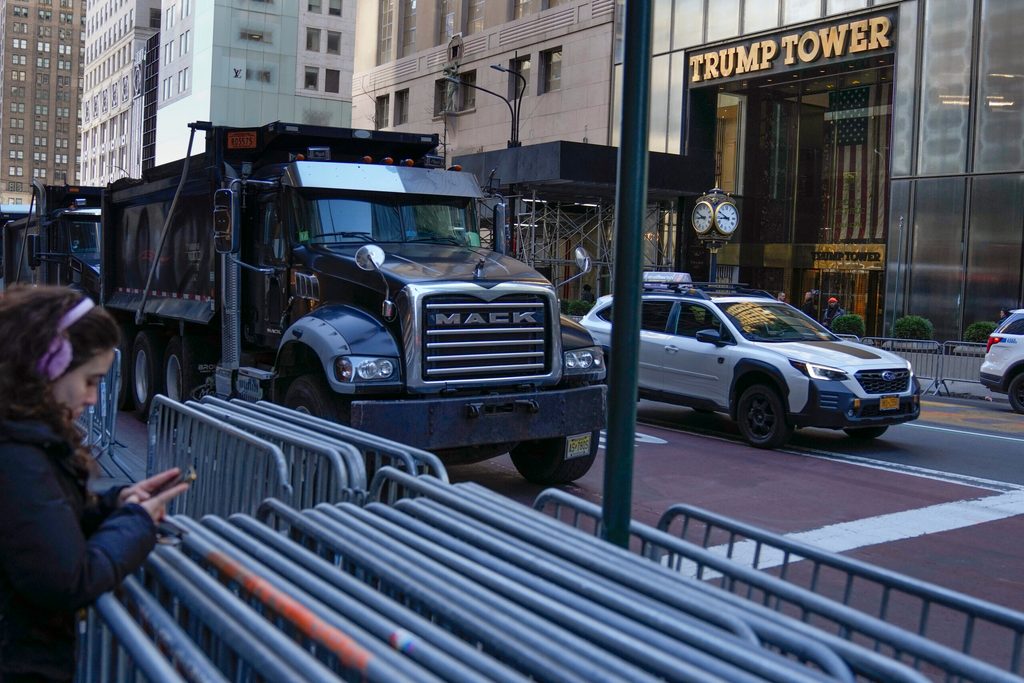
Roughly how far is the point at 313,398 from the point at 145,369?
5.54 m

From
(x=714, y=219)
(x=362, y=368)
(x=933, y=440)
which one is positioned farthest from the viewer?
(x=714, y=219)

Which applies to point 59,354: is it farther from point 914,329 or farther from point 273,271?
point 914,329

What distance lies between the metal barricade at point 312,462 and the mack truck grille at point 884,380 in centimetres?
830

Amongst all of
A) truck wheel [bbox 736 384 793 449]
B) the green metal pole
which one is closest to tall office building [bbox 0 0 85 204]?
truck wheel [bbox 736 384 793 449]

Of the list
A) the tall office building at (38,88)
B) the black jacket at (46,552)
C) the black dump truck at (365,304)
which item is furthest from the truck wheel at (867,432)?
the tall office building at (38,88)

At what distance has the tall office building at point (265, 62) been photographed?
80.5 m

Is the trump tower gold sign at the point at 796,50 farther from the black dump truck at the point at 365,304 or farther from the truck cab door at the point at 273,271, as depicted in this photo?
the truck cab door at the point at 273,271

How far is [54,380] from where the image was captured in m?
2.39

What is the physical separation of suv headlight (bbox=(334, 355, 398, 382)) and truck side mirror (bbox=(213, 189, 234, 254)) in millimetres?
2589

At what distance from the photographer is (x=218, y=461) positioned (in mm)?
5414

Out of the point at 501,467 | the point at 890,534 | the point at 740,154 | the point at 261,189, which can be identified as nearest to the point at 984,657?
the point at 890,534

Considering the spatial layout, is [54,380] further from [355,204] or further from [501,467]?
[501,467]

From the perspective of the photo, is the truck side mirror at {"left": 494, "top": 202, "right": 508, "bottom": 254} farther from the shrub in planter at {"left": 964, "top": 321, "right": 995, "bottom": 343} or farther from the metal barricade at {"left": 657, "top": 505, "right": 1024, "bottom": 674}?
the shrub in planter at {"left": 964, "top": 321, "right": 995, "bottom": 343}

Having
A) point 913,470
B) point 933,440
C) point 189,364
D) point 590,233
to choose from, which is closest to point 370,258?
point 189,364
